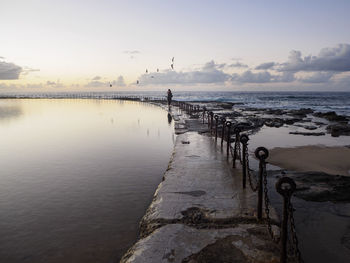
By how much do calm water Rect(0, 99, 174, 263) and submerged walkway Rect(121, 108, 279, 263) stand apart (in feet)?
1.92

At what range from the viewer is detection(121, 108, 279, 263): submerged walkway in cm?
363

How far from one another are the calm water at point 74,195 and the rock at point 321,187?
3922mm

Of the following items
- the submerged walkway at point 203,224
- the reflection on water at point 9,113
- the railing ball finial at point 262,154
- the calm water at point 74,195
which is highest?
the railing ball finial at point 262,154

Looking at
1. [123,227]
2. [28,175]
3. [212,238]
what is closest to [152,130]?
[28,175]

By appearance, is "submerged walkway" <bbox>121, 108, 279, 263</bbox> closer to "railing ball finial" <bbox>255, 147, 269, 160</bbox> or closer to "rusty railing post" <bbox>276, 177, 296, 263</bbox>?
"rusty railing post" <bbox>276, 177, 296, 263</bbox>

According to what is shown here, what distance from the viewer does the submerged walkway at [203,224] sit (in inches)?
143

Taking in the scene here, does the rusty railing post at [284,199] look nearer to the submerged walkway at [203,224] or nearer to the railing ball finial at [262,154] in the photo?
the submerged walkway at [203,224]

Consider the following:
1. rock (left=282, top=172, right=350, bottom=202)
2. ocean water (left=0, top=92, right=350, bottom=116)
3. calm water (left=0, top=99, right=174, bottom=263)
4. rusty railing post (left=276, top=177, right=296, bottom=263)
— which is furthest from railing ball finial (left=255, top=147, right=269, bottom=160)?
ocean water (left=0, top=92, right=350, bottom=116)

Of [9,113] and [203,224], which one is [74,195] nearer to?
[203,224]

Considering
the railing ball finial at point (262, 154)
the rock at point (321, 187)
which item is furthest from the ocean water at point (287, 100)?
the railing ball finial at point (262, 154)

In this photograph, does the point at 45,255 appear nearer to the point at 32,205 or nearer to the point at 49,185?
the point at 32,205

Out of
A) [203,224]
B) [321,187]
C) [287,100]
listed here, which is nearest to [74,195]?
[203,224]

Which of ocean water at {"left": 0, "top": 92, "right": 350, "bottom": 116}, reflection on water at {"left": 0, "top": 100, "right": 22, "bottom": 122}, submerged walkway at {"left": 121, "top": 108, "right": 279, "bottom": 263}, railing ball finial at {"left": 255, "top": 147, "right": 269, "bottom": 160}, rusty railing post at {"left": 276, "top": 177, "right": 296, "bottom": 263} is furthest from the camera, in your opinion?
ocean water at {"left": 0, "top": 92, "right": 350, "bottom": 116}

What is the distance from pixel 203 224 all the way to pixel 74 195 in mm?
3605
